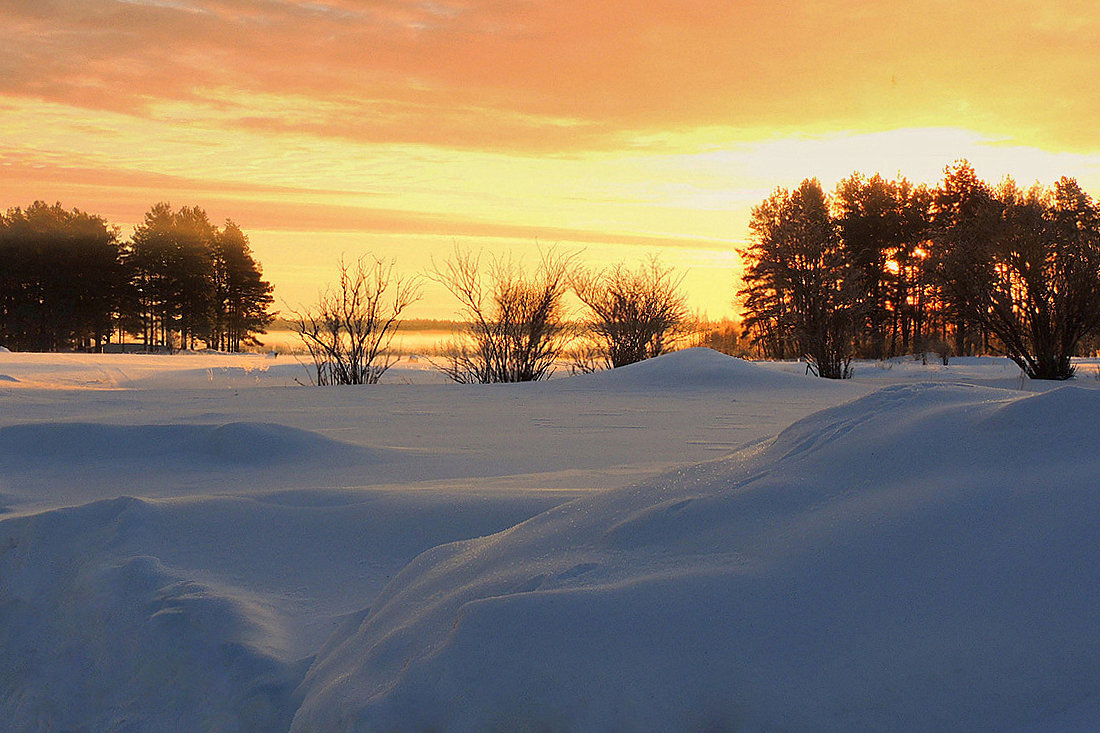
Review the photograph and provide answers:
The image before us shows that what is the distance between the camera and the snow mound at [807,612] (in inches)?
47.8

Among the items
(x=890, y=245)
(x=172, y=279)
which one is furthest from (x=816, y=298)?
(x=172, y=279)

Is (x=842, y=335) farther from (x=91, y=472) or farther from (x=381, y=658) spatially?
(x=381, y=658)

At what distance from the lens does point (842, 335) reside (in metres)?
13.6

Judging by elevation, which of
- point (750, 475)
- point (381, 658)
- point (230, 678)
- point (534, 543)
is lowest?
point (230, 678)

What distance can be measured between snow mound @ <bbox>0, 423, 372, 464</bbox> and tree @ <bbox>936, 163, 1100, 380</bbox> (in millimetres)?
10340

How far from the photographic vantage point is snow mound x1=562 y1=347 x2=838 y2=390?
9.41 metres

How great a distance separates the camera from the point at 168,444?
4.84m

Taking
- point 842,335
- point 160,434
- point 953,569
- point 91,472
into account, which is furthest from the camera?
point 842,335

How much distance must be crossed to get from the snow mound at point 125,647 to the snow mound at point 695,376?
274 inches

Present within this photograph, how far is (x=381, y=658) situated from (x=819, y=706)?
85 cm

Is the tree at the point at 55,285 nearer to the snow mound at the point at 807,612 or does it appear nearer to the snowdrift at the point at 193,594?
the snowdrift at the point at 193,594

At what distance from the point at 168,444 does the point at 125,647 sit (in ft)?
9.06

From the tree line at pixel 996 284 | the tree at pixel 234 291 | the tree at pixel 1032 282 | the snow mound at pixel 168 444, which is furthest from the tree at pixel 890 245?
the snow mound at pixel 168 444

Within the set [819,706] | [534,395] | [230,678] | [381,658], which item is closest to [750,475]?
[819,706]
